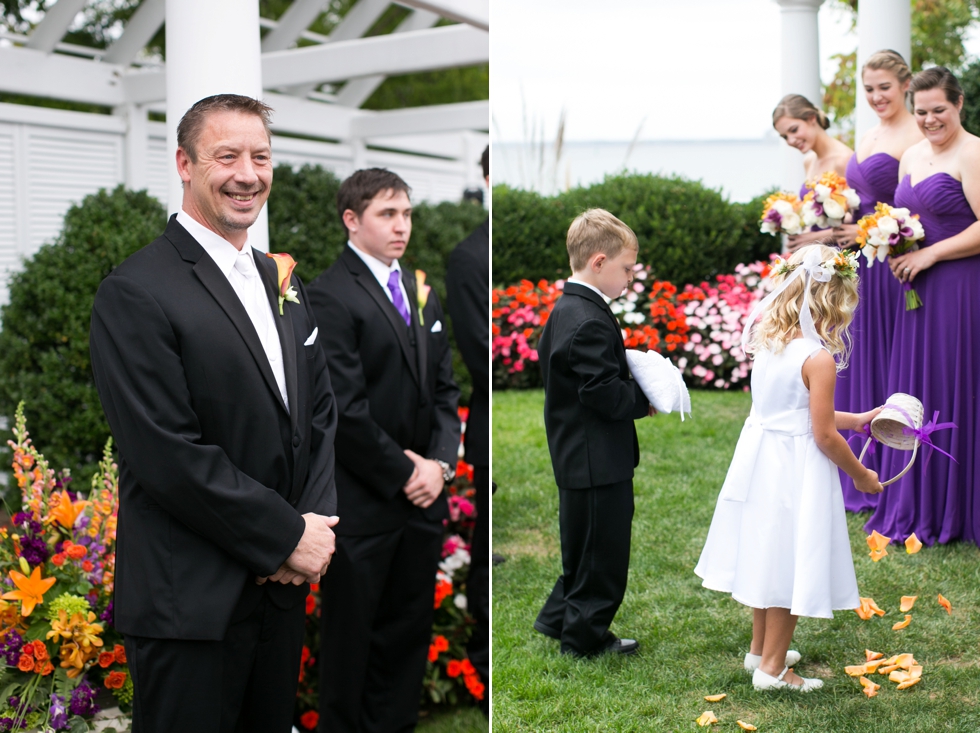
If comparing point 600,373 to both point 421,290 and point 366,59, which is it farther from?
point 366,59

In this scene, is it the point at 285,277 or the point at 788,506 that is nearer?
the point at 285,277

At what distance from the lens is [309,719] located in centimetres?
402

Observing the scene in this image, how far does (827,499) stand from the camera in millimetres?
3262

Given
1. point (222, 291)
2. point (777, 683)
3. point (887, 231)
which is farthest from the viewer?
point (887, 231)

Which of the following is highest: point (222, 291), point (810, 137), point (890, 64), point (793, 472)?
point (890, 64)

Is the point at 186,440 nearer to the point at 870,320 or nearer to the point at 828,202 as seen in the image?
the point at 828,202

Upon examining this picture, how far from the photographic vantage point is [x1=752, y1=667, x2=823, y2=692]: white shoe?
11.0 feet

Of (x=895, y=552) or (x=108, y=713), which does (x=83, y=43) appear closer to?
(x=108, y=713)

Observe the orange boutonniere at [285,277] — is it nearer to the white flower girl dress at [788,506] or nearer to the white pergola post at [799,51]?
the white flower girl dress at [788,506]

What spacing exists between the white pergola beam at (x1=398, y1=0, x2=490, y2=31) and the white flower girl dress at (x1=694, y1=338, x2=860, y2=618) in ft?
7.82

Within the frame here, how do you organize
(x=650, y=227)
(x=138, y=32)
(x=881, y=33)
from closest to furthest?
(x=881, y=33) < (x=138, y=32) < (x=650, y=227)

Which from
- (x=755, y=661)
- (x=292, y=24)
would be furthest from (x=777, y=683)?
(x=292, y=24)

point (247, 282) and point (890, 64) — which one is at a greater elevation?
point (890, 64)

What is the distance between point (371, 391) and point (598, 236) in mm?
1072
